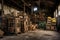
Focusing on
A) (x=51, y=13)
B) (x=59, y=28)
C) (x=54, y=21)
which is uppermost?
(x=51, y=13)

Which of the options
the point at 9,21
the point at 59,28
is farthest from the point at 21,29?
the point at 59,28

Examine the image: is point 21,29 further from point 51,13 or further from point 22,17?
point 51,13

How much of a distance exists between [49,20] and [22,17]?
5408 mm

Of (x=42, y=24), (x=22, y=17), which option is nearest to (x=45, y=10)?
(x=42, y=24)

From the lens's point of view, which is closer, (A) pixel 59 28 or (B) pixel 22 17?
(B) pixel 22 17

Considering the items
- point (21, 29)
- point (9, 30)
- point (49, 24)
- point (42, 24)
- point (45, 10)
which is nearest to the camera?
point (9, 30)

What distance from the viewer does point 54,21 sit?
14.7m

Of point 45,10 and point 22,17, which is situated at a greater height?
point 45,10

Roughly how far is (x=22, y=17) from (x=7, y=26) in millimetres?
2112

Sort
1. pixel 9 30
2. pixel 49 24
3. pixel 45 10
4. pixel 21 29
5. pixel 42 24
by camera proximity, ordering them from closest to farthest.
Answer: pixel 9 30
pixel 21 29
pixel 49 24
pixel 42 24
pixel 45 10

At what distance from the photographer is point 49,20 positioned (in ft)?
49.1

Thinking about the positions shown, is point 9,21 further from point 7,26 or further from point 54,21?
point 54,21

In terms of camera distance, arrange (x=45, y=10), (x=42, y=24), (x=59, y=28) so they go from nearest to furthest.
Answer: (x=59, y=28) < (x=42, y=24) < (x=45, y=10)

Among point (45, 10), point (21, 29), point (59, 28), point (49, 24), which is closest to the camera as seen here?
point (21, 29)
